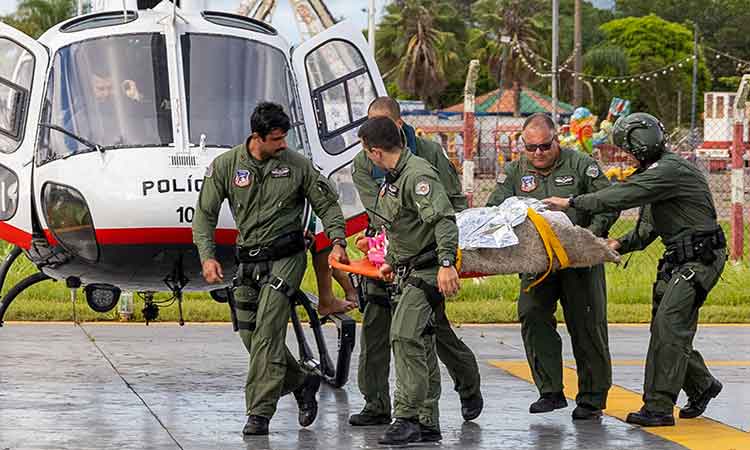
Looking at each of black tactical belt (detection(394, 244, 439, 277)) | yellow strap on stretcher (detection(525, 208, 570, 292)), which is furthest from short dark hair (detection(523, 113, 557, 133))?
black tactical belt (detection(394, 244, 439, 277))

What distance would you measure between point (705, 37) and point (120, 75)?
11441 centimetres

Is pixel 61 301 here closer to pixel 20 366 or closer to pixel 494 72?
pixel 20 366

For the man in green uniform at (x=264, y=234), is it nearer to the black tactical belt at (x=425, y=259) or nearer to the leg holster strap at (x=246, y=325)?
the leg holster strap at (x=246, y=325)

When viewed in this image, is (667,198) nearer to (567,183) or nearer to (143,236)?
(567,183)

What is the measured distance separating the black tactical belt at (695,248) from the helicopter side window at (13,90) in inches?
168

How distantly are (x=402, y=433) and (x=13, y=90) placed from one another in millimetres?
3731

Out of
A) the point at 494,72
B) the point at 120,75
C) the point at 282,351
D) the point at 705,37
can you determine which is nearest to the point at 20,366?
the point at 120,75

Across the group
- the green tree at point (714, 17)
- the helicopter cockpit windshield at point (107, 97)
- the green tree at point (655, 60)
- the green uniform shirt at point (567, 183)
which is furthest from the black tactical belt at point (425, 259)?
the green tree at point (714, 17)

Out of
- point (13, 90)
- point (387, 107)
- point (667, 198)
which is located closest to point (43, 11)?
point (13, 90)

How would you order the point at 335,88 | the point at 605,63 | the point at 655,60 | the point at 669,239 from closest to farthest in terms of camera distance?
the point at 669,239
the point at 335,88
the point at 605,63
the point at 655,60

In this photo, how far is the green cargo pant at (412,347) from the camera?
8.16m

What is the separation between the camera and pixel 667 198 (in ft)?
29.0

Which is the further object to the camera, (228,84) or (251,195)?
(228,84)

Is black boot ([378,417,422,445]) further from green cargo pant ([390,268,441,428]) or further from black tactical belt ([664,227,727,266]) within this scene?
black tactical belt ([664,227,727,266])
